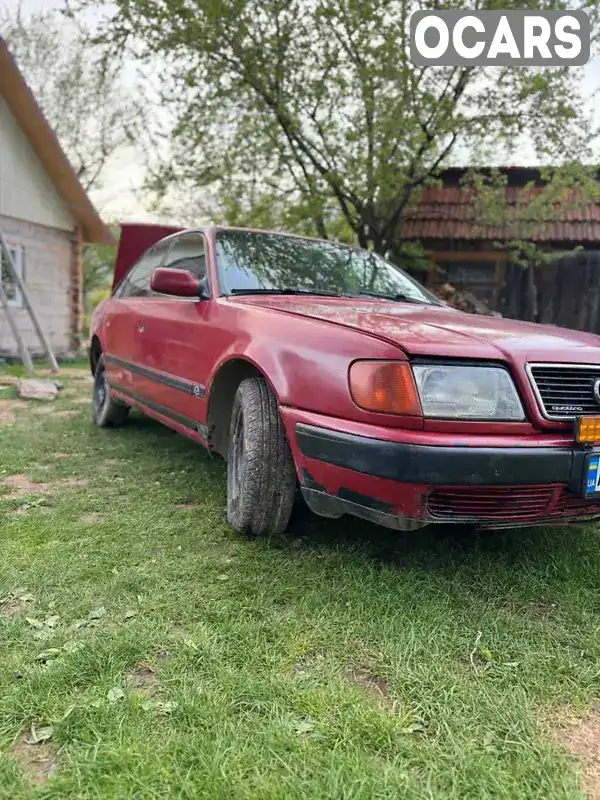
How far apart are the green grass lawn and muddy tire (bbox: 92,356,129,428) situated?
2.06 m

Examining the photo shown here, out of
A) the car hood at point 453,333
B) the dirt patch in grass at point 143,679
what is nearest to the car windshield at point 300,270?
the car hood at point 453,333

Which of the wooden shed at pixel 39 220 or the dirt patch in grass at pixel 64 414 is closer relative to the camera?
the dirt patch in grass at pixel 64 414

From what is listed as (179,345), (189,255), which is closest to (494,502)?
(179,345)

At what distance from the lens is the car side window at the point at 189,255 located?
3449mm

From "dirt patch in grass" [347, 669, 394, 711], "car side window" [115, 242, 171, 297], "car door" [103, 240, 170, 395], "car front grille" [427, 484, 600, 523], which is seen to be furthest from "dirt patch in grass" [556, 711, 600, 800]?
"car side window" [115, 242, 171, 297]

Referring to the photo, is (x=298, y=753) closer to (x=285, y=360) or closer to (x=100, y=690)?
(x=100, y=690)

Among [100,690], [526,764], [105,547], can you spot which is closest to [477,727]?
[526,764]

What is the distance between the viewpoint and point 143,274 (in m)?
4.43

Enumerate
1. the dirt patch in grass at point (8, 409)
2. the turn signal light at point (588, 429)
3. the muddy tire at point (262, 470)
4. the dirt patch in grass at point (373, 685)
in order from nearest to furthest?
the dirt patch in grass at point (373, 685) < the turn signal light at point (588, 429) < the muddy tire at point (262, 470) < the dirt patch in grass at point (8, 409)

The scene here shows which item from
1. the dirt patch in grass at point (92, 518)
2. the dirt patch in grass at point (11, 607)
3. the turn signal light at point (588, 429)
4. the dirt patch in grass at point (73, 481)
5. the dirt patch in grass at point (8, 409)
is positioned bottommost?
the dirt patch in grass at point (8, 409)

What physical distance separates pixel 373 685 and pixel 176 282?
7.07 ft

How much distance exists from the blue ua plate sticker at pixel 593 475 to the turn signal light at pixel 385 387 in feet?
2.07

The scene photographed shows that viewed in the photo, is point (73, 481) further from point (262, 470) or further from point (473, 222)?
point (473, 222)

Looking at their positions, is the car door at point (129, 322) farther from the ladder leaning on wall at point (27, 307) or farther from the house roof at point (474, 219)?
the house roof at point (474, 219)
